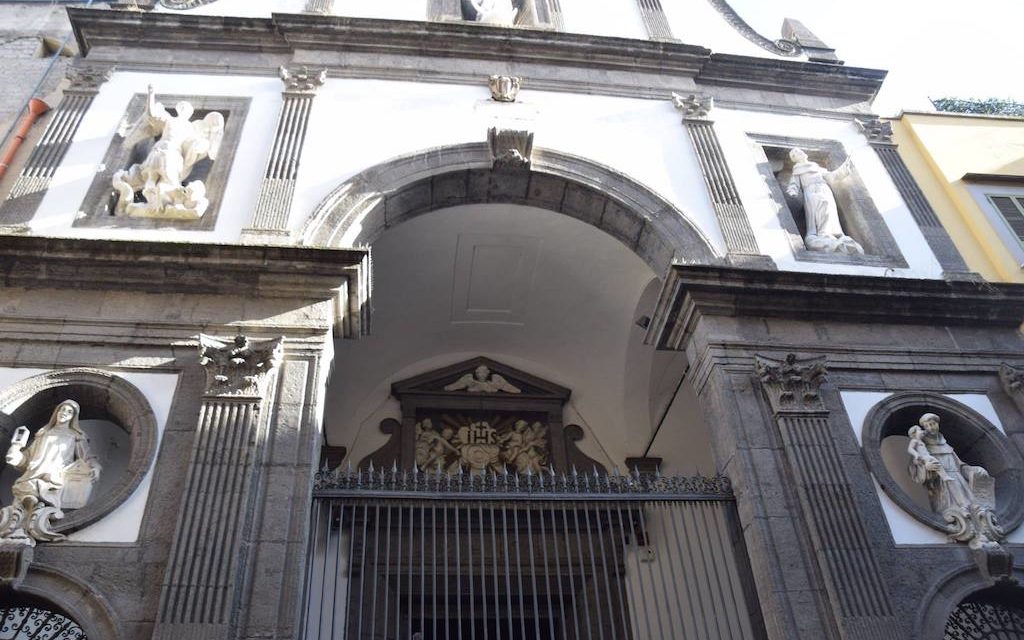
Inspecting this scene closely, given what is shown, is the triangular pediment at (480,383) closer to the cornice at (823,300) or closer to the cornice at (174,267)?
the cornice at (823,300)

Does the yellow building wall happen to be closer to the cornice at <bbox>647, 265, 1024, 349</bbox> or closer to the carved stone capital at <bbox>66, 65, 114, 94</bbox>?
the cornice at <bbox>647, 265, 1024, 349</bbox>

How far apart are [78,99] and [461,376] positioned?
5487mm

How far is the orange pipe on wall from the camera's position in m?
8.38

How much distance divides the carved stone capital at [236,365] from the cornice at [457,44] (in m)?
4.62

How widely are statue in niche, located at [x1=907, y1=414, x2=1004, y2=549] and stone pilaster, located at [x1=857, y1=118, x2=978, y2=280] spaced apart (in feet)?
7.42

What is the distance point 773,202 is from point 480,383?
435cm

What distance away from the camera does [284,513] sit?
5.74m

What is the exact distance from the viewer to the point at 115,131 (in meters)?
8.34

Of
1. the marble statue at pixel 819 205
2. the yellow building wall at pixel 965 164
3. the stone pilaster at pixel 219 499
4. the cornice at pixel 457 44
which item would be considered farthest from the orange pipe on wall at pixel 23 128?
the yellow building wall at pixel 965 164

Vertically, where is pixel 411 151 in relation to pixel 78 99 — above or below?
below

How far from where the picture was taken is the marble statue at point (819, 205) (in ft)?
28.2

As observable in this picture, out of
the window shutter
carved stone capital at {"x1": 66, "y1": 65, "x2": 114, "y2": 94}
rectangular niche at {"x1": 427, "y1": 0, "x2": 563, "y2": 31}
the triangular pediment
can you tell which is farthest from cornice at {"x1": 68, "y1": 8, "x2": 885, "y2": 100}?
the triangular pediment

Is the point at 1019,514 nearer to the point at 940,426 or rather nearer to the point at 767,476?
the point at 940,426

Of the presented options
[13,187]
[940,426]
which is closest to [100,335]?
[13,187]
